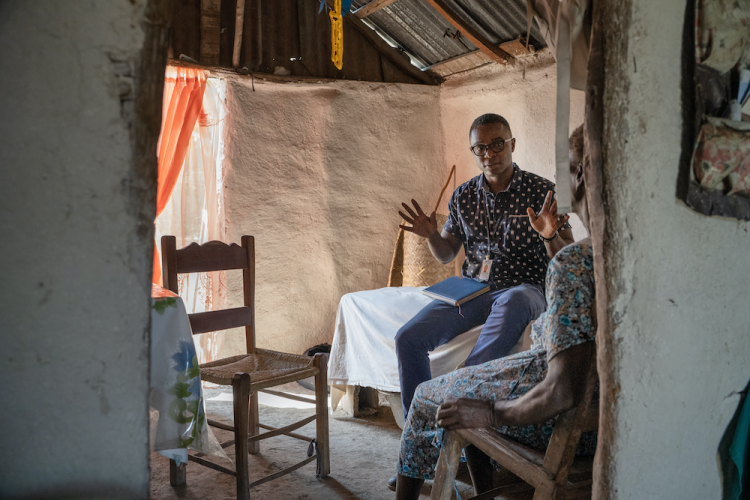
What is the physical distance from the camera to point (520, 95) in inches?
166

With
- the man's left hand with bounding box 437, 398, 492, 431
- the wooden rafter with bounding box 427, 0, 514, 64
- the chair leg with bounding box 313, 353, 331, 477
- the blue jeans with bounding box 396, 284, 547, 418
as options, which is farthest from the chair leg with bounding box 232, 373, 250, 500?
the wooden rafter with bounding box 427, 0, 514, 64

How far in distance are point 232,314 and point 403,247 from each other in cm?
197

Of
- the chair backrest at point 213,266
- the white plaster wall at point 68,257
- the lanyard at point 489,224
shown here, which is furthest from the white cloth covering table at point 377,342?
the white plaster wall at point 68,257

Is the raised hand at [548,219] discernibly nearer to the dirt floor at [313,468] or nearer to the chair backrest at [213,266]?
the dirt floor at [313,468]

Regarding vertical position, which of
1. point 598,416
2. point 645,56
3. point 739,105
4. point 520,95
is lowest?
point 598,416

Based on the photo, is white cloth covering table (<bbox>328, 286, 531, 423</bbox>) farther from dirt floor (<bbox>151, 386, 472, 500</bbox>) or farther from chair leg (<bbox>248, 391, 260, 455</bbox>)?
chair leg (<bbox>248, 391, 260, 455</bbox>)

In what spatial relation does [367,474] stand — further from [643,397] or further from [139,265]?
[139,265]

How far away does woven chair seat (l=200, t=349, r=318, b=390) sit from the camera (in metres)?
2.36

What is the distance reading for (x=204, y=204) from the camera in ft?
14.3

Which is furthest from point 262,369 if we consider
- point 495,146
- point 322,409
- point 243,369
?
point 495,146

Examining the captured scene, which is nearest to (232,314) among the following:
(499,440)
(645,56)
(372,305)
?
(372,305)

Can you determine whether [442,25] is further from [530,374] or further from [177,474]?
[177,474]

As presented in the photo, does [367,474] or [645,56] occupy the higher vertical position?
[645,56]

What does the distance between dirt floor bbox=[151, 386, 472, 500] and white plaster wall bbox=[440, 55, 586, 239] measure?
6.39ft
